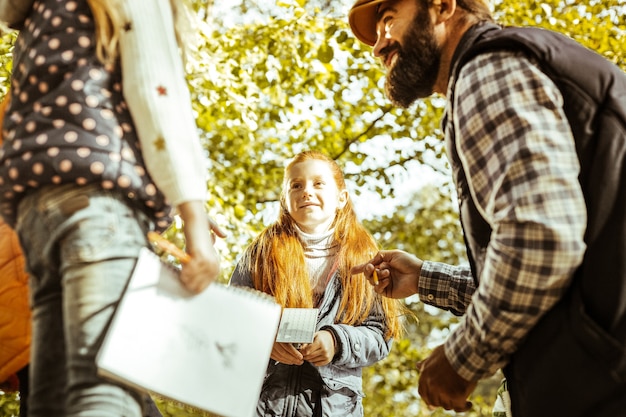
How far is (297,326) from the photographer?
2277 millimetres

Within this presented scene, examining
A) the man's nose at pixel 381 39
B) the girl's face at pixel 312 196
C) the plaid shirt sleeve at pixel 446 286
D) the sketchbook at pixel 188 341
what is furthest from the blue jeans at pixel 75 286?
the girl's face at pixel 312 196

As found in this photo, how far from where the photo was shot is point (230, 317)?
140cm

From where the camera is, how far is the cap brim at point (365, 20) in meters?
2.29

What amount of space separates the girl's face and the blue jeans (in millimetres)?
1673

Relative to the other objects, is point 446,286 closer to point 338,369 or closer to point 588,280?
point 338,369

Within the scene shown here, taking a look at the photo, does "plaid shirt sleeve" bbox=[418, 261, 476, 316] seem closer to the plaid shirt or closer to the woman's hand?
the plaid shirt

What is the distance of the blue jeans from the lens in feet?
4.07

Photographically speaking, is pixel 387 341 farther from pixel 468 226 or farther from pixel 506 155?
pixel 506 155

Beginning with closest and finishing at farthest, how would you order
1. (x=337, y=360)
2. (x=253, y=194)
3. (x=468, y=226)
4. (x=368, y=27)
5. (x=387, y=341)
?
(x=468, y=226) < (x=368, y=27) < (x=337, y=360) < (x=387, y=341) < (x=253, y=194)

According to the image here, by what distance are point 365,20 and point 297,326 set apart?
1.06 meters

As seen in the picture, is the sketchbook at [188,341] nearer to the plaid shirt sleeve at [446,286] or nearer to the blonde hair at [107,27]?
the blonde hair at [107,27]

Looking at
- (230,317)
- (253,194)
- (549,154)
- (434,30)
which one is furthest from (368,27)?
(253,194)

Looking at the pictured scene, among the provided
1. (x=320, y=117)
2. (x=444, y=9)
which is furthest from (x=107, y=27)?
(x=320, y=117)

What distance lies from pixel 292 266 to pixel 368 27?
1.00 m
